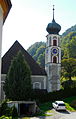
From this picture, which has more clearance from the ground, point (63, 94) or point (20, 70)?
point (20, 70)

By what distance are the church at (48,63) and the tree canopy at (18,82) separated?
559 centimetres

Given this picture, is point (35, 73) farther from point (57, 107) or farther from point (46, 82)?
point (57, 107)

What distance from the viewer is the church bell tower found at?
44028mm

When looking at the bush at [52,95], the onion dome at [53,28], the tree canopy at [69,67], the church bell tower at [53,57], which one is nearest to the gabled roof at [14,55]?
the church bell tower at [53,57]

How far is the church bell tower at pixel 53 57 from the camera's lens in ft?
144

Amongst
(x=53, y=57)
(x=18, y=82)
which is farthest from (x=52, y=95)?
(x=53, y=57)

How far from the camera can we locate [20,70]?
34.7 m

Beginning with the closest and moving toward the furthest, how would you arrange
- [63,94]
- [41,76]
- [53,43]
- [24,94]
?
[24,94] < [63,94] < [41,76] < [53,43]

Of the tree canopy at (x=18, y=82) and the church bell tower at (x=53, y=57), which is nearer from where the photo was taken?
the tree canopy at (x=18, y=82)

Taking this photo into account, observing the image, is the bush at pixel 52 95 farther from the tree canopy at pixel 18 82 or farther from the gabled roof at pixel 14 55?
the gabled roof at pixel 14 55

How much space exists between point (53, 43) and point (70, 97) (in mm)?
11863

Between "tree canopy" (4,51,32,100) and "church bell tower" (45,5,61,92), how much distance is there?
Result: 396 inches

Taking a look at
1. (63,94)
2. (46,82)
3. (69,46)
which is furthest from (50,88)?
(69,46)

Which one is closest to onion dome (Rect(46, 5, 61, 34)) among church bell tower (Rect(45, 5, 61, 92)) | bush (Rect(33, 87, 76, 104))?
church bell tower (Rect(45, 5, 61, 92))
